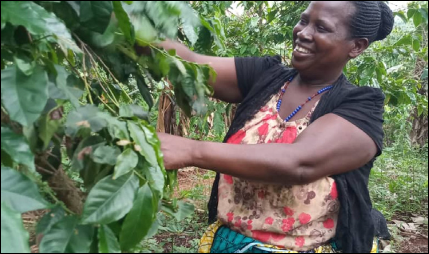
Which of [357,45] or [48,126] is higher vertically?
[357,45]

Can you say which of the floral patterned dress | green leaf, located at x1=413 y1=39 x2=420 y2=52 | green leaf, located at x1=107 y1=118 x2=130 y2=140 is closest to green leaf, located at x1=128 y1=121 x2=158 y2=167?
green leaf, located at x1=107 y1=118 x2=130 y2=140

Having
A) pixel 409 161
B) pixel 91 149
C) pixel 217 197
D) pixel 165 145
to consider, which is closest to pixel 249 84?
pixel 217 197

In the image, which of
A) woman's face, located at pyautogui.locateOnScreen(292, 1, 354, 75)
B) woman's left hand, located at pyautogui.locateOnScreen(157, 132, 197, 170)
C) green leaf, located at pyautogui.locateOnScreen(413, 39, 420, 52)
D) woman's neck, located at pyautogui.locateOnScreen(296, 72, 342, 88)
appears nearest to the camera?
woman's left hand, located at pyautogui.locateOnScreen(157, 132, 197, 170)

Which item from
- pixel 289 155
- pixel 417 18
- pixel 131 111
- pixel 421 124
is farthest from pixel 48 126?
pixel 421 124

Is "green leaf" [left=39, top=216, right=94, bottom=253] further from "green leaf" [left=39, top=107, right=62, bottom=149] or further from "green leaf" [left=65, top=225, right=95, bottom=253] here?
"green leaf" [left=39, top=107, right=62, bottom=149]

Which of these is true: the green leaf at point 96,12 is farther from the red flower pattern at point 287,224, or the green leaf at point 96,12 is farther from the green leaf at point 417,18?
the green leaf at point 417,18

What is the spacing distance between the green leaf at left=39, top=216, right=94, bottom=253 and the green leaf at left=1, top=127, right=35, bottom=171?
0.34 ft

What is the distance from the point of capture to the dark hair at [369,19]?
112cm

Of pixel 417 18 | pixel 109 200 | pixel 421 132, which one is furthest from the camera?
pixel 421 132

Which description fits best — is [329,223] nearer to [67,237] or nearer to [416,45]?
[67,237]

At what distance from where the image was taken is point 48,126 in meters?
0.72

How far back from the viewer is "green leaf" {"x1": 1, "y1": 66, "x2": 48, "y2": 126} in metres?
0.65

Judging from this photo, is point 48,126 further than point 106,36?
Result: No

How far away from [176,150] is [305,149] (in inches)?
11.4
